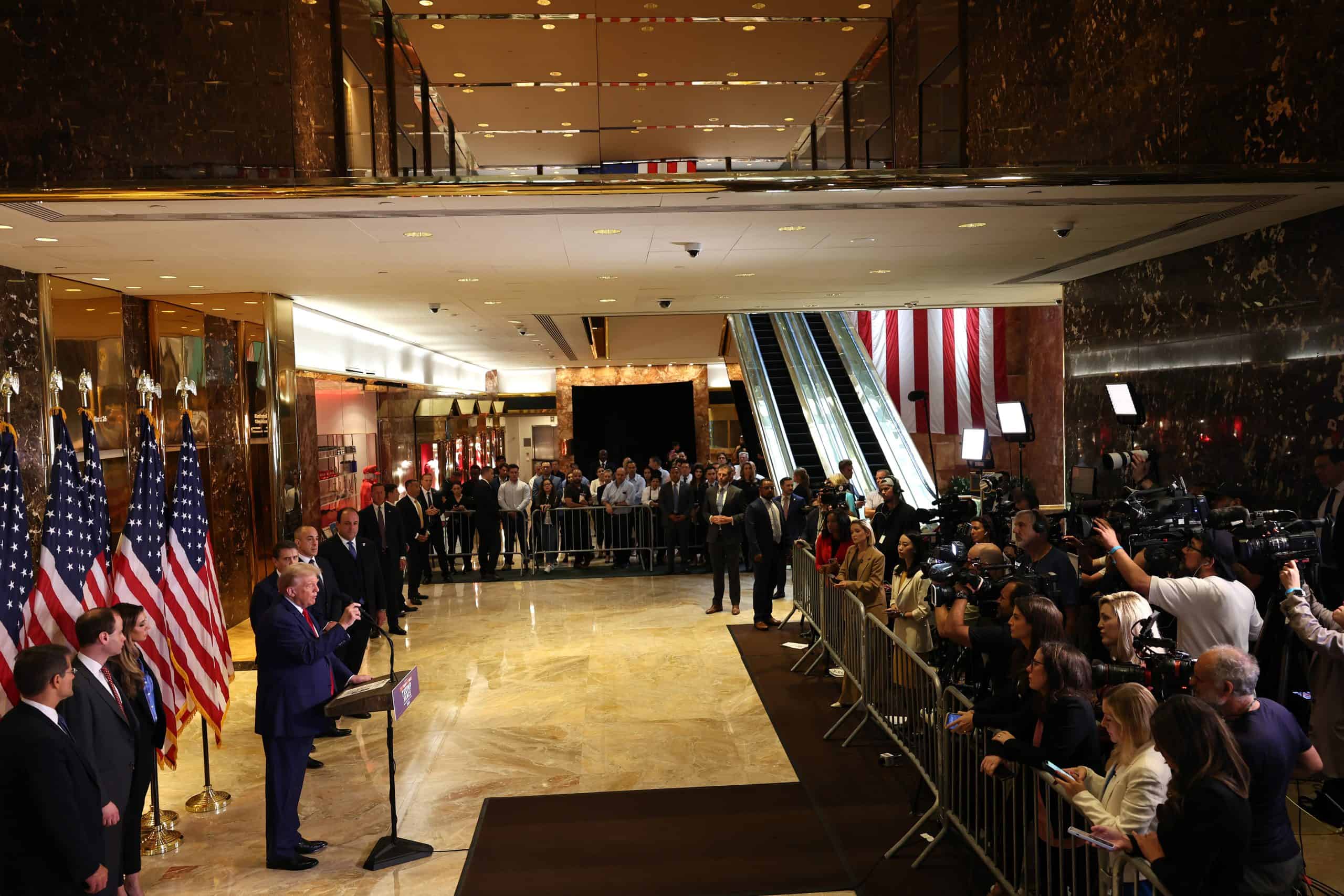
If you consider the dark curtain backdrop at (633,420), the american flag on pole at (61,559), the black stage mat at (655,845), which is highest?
the dark curtain backdrop at (633,420)

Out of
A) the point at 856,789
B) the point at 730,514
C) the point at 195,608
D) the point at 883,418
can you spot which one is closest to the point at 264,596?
the point at 195,608

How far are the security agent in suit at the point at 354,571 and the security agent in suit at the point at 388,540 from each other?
151 centimetres

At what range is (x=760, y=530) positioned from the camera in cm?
→ 1057

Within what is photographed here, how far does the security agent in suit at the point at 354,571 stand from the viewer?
26.7 ft

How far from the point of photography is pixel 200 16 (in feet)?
22.1

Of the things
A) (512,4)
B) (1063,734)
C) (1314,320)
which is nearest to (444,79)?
(512,4)

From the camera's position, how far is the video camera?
4.16m

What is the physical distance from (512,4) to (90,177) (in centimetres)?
449

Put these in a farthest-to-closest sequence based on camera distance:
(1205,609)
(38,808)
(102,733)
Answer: (1205,609)
(102,733)
(38,808)

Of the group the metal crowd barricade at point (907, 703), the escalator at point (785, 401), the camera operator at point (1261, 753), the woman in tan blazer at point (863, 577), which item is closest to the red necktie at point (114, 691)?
the metal crowd barricade at point (907, 703)

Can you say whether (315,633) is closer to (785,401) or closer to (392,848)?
(392,848)

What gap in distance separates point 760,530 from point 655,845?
213 inches

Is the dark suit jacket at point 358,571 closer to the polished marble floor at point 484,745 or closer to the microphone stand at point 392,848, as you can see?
the polished marble floor at point 484,745

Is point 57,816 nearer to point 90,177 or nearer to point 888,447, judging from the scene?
point 90,177
